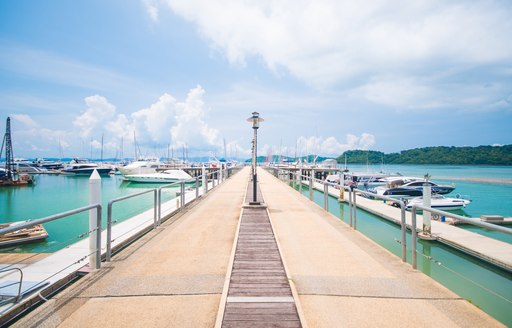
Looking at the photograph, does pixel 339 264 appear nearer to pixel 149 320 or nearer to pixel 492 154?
pixel 149 320

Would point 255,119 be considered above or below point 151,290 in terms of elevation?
above

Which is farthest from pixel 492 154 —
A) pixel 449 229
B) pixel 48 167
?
pixel 48 167

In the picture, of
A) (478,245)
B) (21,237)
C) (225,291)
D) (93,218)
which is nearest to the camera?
(225,291)

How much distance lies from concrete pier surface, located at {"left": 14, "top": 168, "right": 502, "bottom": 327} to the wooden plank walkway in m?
0.13

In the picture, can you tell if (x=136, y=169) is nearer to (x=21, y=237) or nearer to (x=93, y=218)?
(x=21, y=237)

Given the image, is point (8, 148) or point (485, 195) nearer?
point (485, 195)

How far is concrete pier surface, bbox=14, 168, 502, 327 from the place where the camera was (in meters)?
3.33

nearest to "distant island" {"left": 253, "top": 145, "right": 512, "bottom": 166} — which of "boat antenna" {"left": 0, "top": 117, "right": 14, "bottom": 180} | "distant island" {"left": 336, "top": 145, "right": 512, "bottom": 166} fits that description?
"distant island" {"left": 336, "top": 145, "right": 512, "bottom": 166}

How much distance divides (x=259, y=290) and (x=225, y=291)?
1.58ft

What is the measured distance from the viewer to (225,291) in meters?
3.90

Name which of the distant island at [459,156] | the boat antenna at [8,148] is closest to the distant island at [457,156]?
the distant island at [459,156]

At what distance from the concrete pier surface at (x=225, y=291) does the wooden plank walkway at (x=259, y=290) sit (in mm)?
127

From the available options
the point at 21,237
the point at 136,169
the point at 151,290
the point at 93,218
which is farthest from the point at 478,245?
the point at 136,169

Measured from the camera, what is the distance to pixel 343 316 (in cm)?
341
